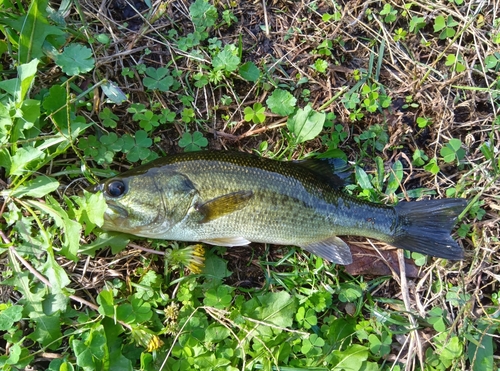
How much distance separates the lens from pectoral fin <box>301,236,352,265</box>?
3.59 meters

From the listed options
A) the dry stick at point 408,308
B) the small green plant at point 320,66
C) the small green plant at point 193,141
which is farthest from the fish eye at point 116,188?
the dry stick at point 408,308

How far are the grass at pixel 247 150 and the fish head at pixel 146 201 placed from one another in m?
0.31

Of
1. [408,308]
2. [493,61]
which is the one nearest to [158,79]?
[408,308]

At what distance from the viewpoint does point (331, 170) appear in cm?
376

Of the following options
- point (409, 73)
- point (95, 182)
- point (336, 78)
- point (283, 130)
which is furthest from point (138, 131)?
point (409, 73)

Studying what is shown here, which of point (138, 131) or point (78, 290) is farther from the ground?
point (138, 131)

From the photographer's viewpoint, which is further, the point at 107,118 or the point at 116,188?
the point at 107,118

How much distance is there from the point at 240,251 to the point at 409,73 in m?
2.42

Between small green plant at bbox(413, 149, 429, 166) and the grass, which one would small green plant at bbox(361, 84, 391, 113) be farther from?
small green plant at bbox(413, 149, 429, 166)

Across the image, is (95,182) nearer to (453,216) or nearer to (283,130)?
(283,130)

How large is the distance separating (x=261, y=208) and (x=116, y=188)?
3.77 ft

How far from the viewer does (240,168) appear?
11.0ft

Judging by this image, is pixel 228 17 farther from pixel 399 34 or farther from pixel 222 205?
pixel 222 205

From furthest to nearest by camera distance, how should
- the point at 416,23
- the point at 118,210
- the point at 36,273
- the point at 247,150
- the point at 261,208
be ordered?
1. the point at 416,23
2. the point at 247,150
3. the point at 261,208
4. the point at 36,273
5. the point at 118,210
